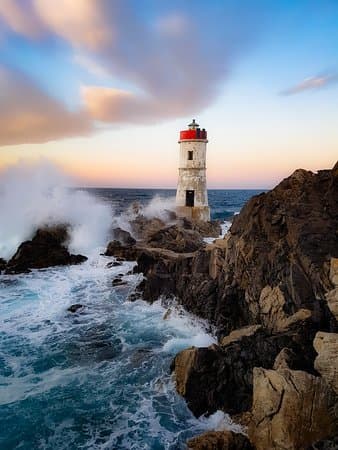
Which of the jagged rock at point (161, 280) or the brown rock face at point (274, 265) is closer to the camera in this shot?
the brown rock face at point (274, 265)

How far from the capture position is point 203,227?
21.4m

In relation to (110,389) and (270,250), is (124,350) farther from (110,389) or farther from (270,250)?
(270,250)

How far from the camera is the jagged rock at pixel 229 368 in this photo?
537 centimetres

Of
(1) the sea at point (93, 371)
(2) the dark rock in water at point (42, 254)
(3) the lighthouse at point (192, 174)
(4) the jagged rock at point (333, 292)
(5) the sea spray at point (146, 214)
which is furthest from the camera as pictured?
(3) the lighthouse at point (192, 174)

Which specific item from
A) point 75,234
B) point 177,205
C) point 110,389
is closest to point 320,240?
point 110,389

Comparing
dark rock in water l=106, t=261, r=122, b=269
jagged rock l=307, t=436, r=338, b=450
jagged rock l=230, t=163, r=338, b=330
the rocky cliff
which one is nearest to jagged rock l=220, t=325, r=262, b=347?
the rocky cliff

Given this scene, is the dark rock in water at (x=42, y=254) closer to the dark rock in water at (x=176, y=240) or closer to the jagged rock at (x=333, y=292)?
the dark rock in water at (x=176, y=240)

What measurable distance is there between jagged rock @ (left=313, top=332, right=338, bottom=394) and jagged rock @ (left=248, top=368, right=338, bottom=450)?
194 mm

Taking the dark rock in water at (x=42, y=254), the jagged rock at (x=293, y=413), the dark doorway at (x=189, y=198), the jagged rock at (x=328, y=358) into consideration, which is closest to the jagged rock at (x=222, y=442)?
the jagged rock at (x=293, y=413)

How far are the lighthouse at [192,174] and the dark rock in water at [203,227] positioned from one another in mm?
485

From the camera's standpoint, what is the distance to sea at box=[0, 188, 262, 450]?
5.06m

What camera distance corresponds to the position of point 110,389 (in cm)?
605

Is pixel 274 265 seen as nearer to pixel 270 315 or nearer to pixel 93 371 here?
pixel 270 315

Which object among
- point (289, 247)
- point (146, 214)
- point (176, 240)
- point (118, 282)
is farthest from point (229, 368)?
point (146, 214)
